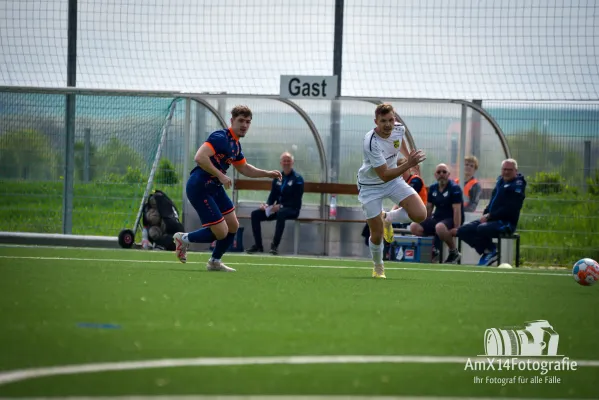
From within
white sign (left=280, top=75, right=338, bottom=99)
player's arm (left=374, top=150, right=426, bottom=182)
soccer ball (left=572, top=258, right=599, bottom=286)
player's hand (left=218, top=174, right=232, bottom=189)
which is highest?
white sign (left=280, top=75, right=338, bottom=99)

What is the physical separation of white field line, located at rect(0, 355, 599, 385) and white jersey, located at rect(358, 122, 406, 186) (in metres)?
6.12

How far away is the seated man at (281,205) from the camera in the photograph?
734 inches

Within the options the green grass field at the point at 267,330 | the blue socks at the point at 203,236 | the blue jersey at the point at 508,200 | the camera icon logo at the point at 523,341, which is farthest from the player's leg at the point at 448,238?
the camera icon logo at the point at 523,341

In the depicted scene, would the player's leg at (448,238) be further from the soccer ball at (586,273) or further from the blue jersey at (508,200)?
the soccer ball at (586,273)

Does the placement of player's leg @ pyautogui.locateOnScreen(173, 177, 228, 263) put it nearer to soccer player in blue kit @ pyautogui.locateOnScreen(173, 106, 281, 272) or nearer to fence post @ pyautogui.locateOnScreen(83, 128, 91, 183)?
soccer player in blue kit @ pyautogui.locateOnScreen(173, 106, 281, 272)

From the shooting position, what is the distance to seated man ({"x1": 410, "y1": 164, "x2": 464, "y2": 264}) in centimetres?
1736

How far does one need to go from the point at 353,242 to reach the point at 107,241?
439 centimetres

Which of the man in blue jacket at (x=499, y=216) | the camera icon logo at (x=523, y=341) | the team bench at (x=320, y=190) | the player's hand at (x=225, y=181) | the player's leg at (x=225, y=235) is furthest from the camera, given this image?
the team bench at (x=320, y=190)

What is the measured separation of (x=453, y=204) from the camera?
17.4 m

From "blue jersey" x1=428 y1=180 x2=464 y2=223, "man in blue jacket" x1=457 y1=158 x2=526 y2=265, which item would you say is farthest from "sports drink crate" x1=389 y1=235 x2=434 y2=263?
"man in blue jacket" x1=457 y1=158 x2=526 y2=265

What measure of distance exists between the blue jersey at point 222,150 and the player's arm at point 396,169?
66.4 inches

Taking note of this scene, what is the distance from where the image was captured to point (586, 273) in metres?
11.2

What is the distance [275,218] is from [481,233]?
12.8 feet

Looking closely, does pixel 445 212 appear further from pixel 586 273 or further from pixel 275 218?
pixel 586 273
